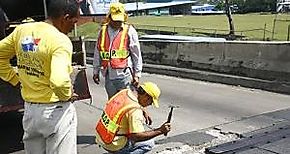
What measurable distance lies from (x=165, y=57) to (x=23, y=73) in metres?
10.0

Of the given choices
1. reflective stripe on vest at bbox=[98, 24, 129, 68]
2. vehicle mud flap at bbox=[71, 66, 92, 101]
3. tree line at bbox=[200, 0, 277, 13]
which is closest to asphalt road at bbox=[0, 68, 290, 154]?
vehicle mud flap at bbox=[71, 66, 92, 101]

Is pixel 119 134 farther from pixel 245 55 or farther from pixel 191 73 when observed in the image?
pixel 191 73

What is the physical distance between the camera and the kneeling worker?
3902 millimetres

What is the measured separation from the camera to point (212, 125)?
24.0 feet

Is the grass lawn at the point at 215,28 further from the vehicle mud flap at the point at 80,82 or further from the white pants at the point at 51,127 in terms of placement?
the white pants at the point at 51,127

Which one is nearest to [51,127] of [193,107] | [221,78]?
[193,107]

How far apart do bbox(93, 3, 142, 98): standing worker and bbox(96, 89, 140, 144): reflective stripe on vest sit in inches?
74.7

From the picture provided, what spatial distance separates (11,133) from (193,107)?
330 cm

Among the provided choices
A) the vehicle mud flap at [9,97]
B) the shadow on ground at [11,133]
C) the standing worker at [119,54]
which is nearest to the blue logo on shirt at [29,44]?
the vehicle mud flap at [9,97]

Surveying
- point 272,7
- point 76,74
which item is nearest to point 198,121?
point 76,74

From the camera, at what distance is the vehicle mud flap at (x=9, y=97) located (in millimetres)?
5574

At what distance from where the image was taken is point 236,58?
434 inches

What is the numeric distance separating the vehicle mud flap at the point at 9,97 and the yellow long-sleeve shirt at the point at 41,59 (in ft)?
6.55

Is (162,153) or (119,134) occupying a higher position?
(119,134)
